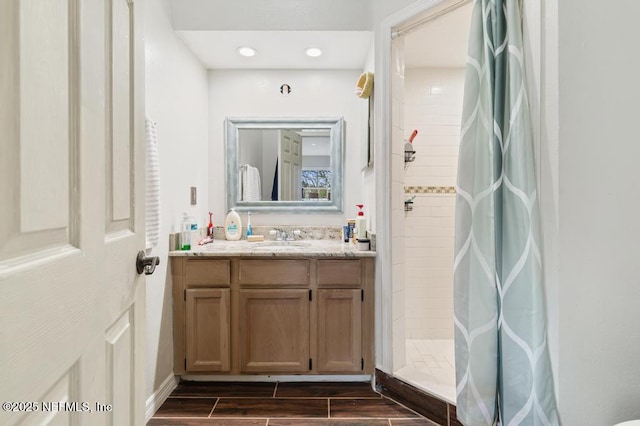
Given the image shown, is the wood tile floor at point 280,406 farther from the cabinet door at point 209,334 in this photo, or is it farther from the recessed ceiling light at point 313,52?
the recessed ceiling light at point 313,52

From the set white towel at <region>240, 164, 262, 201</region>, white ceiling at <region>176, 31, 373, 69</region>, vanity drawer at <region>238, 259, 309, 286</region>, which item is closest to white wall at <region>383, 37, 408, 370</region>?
white ceiling at <region>176, 31, 373, 69</region>

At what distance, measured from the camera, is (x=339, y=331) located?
2.04 meters

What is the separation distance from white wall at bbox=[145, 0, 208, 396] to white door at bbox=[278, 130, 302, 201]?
682 millimetres

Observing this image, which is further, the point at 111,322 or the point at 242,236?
the point at 242,236

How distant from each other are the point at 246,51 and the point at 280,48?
259 mm

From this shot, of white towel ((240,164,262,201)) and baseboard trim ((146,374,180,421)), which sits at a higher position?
white towel ((240,164,262,201))

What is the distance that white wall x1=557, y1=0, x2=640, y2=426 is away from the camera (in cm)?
112

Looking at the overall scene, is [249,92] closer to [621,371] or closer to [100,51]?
[100,51]

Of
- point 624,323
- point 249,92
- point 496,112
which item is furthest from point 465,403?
point 249,92

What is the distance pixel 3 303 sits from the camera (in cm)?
47

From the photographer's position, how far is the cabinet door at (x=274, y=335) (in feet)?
6.67

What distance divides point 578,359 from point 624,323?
0.68 feet

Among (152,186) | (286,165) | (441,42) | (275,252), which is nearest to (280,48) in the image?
(286,165)

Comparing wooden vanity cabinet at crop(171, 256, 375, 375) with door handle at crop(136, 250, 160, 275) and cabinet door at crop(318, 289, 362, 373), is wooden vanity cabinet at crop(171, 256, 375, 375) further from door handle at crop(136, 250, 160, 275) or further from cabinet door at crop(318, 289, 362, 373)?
door handle at crop(136, 250, 160, 275)
